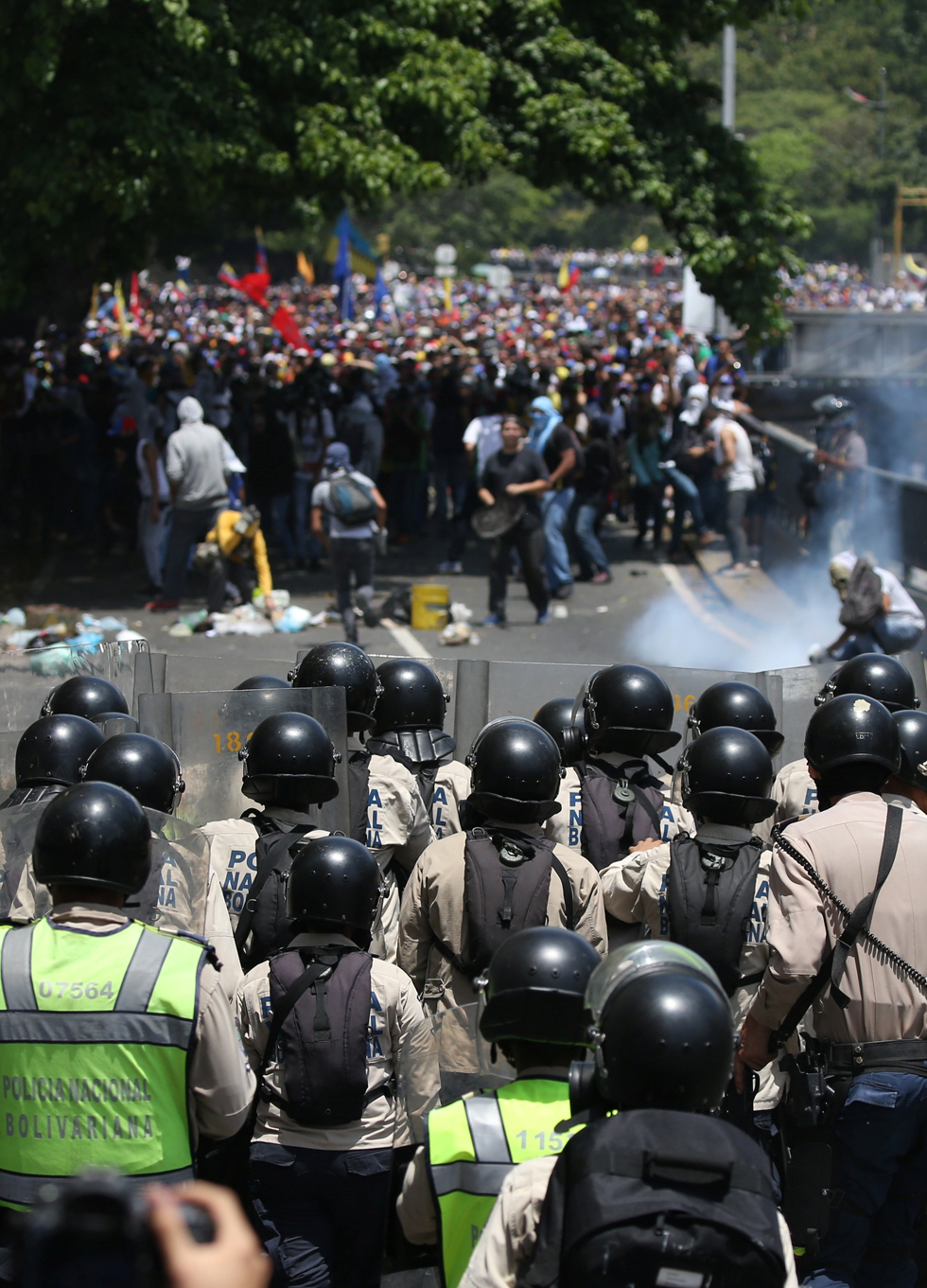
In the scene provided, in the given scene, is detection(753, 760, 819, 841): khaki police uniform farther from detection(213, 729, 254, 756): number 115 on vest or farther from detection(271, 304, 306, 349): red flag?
detection(271, 304, 306, 349): red flag

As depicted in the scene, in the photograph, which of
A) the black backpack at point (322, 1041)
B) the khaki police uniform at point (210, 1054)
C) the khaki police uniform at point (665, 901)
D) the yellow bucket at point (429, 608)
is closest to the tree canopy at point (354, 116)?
the yellow bucket at point (429, 608)

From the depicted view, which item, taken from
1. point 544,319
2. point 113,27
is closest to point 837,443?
point 113,27

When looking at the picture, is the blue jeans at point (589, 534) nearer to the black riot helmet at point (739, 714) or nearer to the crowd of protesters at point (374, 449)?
the crowd of protesters at point (374, 449)

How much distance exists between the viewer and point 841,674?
5.66 meters

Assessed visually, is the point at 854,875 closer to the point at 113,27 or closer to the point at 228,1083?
the point at 228,1083

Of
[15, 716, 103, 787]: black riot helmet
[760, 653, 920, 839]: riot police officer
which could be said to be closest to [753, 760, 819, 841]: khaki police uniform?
[760, 653, 920, 839]: riot police officer

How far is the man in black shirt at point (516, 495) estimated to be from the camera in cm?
1243

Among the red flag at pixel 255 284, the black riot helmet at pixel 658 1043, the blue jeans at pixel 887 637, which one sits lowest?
the blue jeans at pixel 887 637

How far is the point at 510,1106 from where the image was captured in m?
2.69

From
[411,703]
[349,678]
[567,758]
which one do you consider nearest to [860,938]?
[567,758]

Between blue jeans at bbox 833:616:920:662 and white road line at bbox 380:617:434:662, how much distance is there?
416 cm

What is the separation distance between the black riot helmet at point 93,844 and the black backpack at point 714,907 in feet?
5.09

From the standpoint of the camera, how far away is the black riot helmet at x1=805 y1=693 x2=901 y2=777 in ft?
13.0

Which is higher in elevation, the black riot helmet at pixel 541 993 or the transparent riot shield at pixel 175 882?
the black riot helmet at pixel 541 993
